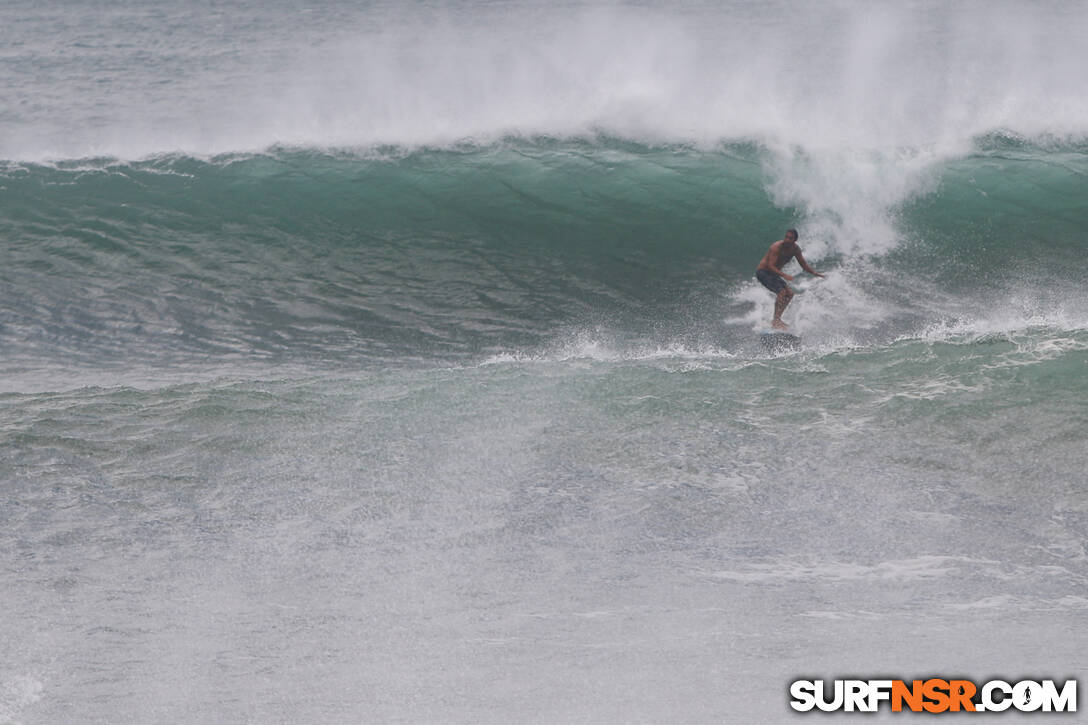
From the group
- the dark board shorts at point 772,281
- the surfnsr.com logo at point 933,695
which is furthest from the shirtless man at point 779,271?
the surfnsr.com logo at point 933,695

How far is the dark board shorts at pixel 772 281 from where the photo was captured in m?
13.0

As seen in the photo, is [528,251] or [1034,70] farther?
Answer: [1034,70]

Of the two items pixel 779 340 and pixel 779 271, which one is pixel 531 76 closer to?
pixel 779 271

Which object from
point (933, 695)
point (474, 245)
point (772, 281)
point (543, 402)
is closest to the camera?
point (933, 695)

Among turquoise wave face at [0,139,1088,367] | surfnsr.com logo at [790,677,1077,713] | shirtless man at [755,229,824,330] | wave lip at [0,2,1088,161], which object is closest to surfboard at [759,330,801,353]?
shirtless man at [755,229,824,330]

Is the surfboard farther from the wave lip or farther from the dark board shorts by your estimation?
the wave lip

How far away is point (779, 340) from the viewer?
41.3 ft

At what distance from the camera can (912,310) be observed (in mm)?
13289

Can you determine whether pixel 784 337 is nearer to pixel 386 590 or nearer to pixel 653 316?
pixel 653 316

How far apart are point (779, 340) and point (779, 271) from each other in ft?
3.20

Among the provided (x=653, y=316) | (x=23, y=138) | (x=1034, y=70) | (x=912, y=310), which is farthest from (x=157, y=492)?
(x=1034, y=70)

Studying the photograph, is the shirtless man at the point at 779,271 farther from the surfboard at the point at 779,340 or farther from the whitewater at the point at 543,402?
the whitewater at the point at 543,402

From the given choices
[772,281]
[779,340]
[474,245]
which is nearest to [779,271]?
[772,281]

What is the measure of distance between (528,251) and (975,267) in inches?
244
